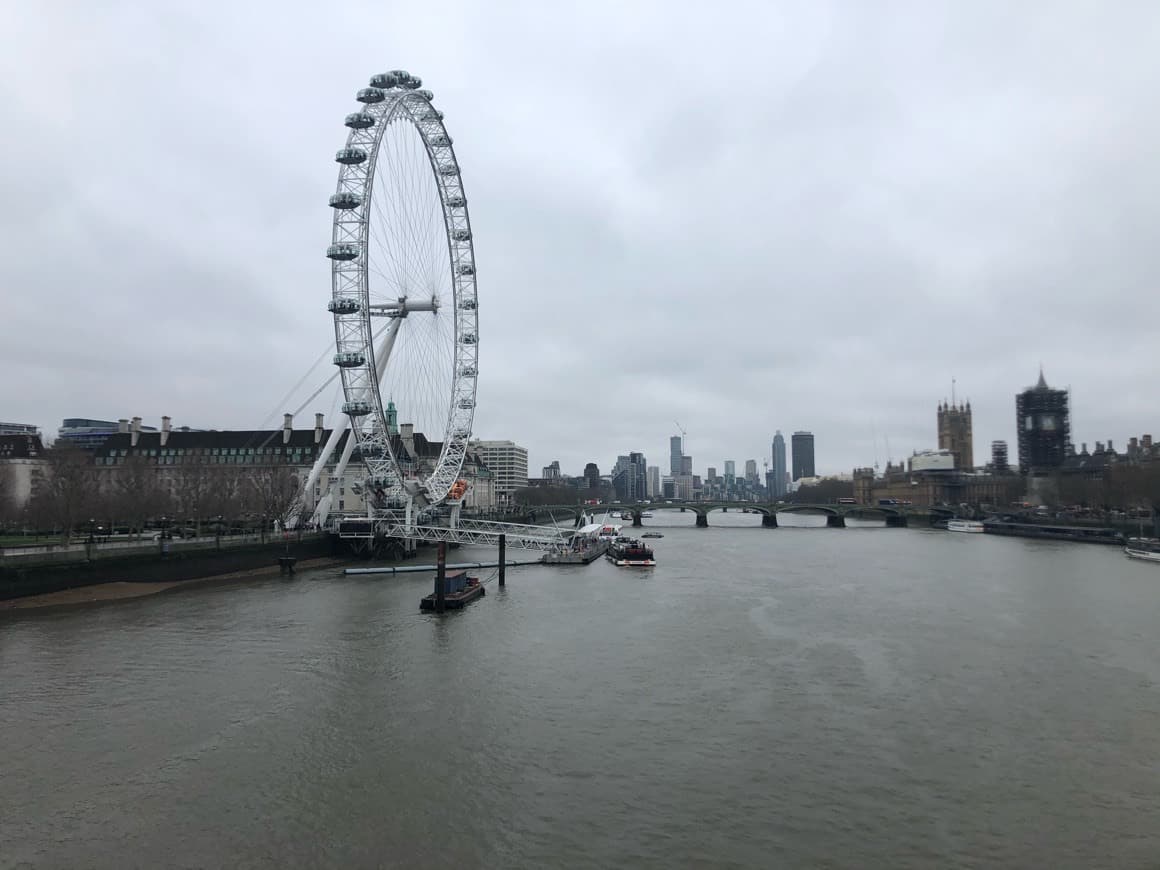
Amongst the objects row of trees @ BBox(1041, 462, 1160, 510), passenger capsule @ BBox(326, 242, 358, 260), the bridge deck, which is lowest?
the bridge deck

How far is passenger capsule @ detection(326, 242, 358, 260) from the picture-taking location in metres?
48.6

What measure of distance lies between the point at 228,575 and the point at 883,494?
17019cm

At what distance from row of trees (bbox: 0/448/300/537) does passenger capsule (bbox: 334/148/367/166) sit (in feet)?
80.1

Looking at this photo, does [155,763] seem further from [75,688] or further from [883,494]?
[883,494]

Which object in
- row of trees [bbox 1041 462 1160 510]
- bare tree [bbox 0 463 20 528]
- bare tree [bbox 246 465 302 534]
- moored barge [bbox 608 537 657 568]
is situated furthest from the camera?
row of trees [bbox 1041 462 1160 510]

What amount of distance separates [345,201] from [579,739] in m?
40.5

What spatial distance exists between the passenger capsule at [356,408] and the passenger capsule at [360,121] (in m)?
17.2

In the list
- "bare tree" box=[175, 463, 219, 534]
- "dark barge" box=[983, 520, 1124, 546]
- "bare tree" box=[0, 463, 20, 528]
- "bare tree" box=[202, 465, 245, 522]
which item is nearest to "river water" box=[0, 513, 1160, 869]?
"bare tree" box=[175, 463, 219, 534]

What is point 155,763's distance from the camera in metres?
15.2

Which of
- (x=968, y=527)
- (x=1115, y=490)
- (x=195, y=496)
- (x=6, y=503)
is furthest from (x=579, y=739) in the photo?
(x=1115, y=490)

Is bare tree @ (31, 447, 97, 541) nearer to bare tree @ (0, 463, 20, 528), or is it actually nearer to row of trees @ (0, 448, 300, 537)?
row of trees @ (0, 448, 300, 537)

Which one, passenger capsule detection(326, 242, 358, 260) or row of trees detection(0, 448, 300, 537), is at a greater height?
passenger capsule detection(326, 242, 358, 260)

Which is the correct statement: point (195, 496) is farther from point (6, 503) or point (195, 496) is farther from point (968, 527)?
point (968, 527)

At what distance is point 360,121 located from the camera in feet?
157
